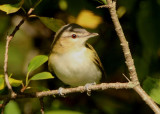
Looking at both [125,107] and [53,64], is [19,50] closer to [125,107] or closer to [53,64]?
[53,64]

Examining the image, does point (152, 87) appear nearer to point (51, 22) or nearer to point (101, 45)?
point (51, 22)

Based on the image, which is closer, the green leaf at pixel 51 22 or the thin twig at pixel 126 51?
the thin twig at pixel 126 51

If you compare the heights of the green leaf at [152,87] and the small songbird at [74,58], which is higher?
the green leaf at [152,87]

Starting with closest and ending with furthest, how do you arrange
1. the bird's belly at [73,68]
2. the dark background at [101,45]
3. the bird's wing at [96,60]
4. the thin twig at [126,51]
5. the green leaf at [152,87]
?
the thin twig at [126,51], the green leaf at [152,87], the dark background at [101,45], the bird's belly at [73,68], the bird's wing at [96,60]

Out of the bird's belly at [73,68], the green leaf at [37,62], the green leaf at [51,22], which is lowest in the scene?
the bird's belly at [73,68]

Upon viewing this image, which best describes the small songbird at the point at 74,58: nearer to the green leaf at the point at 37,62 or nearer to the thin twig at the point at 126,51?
the green leaf at the point at 37,62

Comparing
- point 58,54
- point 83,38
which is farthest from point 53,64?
point 83,38

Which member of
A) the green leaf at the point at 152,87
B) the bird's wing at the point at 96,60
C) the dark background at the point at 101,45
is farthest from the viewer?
the bird's wing at the point at 96,60

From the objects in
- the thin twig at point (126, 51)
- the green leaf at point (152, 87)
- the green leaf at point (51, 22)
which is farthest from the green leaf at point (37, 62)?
the green leaf at point (152, 87)
